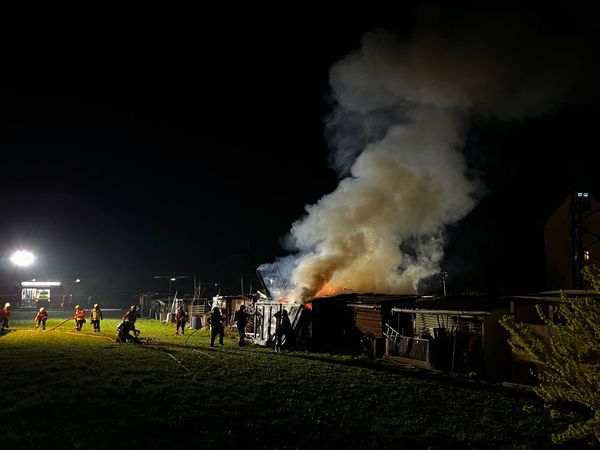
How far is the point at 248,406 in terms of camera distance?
9883 millimetres

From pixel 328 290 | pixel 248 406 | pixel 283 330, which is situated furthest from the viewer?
pixel 328 290

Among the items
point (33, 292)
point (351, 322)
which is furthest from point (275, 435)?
point (33, 292)

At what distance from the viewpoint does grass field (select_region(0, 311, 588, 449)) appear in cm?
783

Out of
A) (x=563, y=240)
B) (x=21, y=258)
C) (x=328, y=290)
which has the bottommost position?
(x=328, y=290)

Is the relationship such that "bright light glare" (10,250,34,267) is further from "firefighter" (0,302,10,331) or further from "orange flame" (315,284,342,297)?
"orange flame" (315,284,342,297)

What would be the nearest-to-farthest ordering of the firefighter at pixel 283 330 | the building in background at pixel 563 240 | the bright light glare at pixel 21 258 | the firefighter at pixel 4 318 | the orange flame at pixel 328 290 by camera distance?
1. the firefighter at pixel 283 330
2. the firefighter at pixel 4 318
3. the orange flame at pixel 328 290
4. the building in background at pixel 563 240
5. the bright light glare at pixel 21 258

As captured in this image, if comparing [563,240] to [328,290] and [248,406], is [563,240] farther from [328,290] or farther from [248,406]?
[248,406]

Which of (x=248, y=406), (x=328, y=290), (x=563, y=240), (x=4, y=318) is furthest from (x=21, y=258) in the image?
(x=563, y=240)

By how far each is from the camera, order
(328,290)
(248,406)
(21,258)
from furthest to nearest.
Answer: (21,258) < (328,290) < (248,406)

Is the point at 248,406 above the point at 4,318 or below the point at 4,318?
below

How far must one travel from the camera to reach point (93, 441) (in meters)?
7.42

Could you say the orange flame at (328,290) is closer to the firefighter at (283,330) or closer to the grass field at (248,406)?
the firefighter at (283,330)

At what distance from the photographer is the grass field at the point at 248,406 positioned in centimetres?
783

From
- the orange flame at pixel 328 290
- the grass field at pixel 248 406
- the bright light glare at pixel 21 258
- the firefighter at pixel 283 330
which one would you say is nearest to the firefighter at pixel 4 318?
the grass field at pixel 248 406
